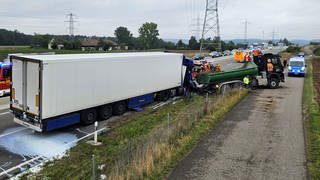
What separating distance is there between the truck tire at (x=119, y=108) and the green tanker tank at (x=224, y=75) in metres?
8.14

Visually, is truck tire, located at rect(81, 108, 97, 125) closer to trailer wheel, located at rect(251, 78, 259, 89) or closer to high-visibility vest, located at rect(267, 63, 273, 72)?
trailer wheel, located at rect(251, 78, 259, 89)

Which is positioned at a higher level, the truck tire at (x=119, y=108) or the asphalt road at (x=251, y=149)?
the truck tire at (x=119, y=108)

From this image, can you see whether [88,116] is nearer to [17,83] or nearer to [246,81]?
[17,83]

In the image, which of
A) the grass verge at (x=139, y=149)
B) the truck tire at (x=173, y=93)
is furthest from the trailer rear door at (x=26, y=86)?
the truck tire at (x=173, y=93)

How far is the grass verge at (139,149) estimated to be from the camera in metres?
9.70

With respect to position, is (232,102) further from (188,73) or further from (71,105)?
(71,105)

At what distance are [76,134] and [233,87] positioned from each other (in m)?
14.6

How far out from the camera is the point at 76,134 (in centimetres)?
1436

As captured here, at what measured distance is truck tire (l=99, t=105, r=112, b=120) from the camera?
648 inches

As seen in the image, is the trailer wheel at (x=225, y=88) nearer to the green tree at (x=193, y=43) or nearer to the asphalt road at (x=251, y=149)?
the asphalt road at (x=251, y=149)

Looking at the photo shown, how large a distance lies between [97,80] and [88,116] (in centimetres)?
151

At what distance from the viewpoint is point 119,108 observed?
1766 centimetres

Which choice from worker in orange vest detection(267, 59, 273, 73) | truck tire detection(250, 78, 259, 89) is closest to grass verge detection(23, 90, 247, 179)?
truck tire detection(250, 78, 259, 89)

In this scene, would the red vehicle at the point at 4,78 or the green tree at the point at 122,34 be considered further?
the green tree at the point at 122,34
